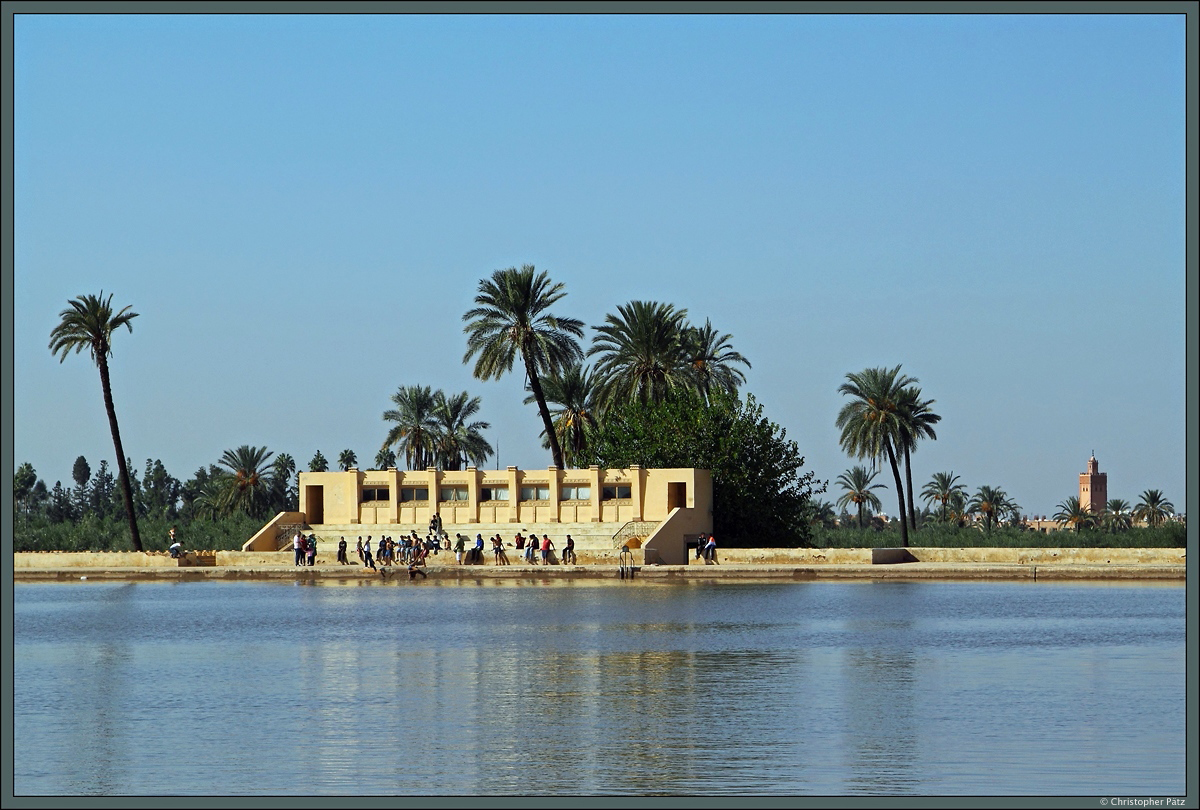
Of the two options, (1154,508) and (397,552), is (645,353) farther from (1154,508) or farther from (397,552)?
(1154,508)

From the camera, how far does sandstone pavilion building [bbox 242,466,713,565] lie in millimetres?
64312

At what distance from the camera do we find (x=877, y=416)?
241 ft

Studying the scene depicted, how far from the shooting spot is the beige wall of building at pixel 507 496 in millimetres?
65812

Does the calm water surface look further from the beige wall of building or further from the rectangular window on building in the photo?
the rectangular window on building

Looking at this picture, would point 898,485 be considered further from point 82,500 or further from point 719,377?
point 82,500

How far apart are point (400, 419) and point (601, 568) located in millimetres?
40267

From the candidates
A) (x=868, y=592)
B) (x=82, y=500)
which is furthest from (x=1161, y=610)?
(x=82, y=500)

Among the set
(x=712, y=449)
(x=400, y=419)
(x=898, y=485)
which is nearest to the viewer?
(x=712, y=449)

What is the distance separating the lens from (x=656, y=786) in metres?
16.1

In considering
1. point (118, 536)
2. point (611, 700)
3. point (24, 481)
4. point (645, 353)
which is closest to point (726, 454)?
point (645, 353)

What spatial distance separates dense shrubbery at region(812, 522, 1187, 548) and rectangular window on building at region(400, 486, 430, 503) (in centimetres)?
2055

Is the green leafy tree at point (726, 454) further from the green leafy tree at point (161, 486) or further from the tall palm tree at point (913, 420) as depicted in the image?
the green leafy tree at point (161, 486)

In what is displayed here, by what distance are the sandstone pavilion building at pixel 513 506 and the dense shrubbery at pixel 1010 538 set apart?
1418 centimetres

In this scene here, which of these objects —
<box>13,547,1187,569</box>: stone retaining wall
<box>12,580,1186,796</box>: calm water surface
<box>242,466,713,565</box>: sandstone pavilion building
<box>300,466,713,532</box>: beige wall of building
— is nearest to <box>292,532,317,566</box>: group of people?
<box>13,547,1187,569</box>: stone retaining wall
